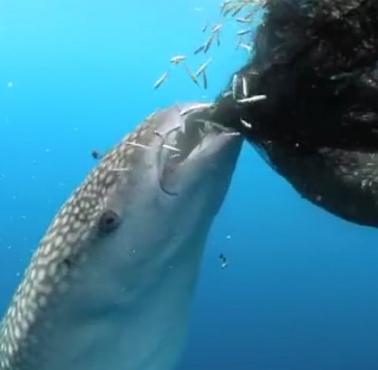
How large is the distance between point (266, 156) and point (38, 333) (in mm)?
1300

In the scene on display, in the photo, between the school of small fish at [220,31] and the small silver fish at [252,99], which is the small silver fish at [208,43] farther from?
the small silver fish at [252,99]

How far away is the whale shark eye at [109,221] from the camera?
346 cm

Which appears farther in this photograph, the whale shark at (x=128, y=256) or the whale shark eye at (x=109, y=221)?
the whale shark eye at (x=109, y=221)

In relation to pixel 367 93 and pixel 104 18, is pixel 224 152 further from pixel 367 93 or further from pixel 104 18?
pixel 104 18

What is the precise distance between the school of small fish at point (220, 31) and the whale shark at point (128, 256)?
159 millimetres

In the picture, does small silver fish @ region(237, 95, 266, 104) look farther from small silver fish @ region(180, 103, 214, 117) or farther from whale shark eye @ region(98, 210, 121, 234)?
whale shark eye @ region(98, 210, 121, 234)

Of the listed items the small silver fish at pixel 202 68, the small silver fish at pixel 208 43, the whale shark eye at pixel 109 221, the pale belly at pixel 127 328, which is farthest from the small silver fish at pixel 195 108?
the pale belly at pixel 127 328

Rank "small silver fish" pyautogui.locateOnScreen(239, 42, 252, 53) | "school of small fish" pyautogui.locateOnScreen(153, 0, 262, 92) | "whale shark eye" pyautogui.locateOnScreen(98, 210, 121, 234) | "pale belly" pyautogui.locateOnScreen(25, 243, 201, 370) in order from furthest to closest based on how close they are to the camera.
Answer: "pale belly" pyautogui.locateOnScreen(25, 243, 201, 370)
"whale shark eye" pyautogui.locateOnScreen(98, 210, 121, 234)
"small silver fish" pyautogui.locateOnScreen(239, 42, 252, 53)
"school of small fish" pyautogui.locateOnScreen(153, 0, 262, 92)

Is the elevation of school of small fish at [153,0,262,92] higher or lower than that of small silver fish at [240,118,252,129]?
higher

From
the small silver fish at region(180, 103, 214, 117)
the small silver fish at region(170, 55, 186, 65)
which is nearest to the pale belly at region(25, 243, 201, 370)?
the small silver fish at region(180, 103, 214, 117)

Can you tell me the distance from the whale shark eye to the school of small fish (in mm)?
551

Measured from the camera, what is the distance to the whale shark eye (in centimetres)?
346

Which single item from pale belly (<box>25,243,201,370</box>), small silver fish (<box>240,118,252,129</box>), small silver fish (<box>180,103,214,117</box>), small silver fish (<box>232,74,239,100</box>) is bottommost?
pale belly (<box>25,243,201,370</box>)

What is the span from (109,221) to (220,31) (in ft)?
2.88
